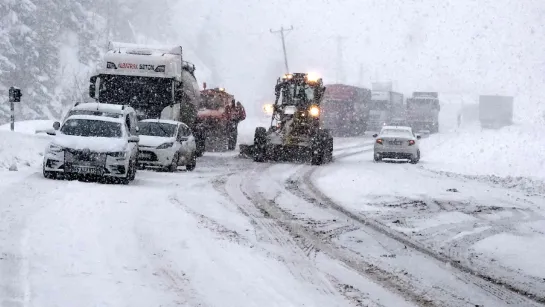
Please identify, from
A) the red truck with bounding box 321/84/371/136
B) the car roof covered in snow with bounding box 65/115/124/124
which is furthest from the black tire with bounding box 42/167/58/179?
the red truck with bounding box 321/84/371/136

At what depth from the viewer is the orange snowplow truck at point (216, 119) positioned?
31359 mm

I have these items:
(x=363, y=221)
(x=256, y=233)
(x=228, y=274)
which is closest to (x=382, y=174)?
(x=363, y=221)

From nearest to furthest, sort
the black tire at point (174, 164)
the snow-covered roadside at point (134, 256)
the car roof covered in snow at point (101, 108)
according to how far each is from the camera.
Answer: the snow-covered roadside at point (134, 256)
the car roof covered in snow at point (101, 108)
the black tire at point (174, 164)

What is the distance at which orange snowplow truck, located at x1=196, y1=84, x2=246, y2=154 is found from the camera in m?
31.4

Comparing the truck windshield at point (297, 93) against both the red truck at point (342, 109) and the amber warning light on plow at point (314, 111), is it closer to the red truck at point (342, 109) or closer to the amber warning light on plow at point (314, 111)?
the amber warning light on plow at point (314, 111)

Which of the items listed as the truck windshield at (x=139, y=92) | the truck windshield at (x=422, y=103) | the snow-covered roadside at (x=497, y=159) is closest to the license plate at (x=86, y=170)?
the truck windshield at (x=139, y=92)

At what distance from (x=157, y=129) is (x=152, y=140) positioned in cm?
103

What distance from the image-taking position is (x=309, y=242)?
9.87 m

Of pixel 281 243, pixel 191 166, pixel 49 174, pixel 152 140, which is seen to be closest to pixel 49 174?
pixel 49 174

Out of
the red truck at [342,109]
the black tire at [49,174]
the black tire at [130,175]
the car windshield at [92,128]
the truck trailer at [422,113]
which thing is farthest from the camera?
the truck trailer at [422,113]

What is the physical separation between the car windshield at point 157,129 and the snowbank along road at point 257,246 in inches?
164

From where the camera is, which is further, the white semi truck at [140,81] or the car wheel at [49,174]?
the white semi truck at [140,81]

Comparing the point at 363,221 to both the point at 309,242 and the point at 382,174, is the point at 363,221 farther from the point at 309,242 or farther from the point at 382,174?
the point at 382,174

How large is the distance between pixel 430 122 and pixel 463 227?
49571 mm
